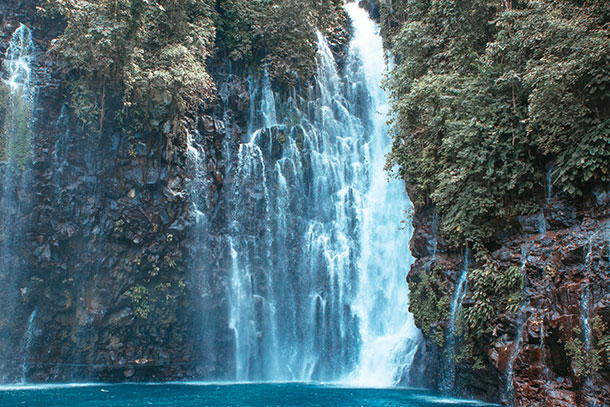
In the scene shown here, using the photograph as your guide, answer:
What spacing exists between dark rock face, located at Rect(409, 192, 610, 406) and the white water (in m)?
5.99

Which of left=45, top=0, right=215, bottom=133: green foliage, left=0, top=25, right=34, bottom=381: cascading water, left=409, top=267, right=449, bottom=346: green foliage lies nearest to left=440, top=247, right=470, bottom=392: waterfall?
left=409, top=267, right=449, bottom=346: green foliage

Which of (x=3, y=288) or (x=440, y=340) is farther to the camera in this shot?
(x=3, y=288)

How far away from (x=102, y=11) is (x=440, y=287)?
1544 centimetres

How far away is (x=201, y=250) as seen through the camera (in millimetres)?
19250

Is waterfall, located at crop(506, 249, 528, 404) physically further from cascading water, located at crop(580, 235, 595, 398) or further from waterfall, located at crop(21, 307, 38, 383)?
waterfall, located at crop(21, 307, 38, 383)

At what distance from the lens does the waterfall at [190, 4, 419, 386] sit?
18719 mm

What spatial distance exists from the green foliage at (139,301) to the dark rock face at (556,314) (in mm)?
11936

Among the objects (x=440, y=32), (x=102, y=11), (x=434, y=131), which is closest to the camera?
(x=434, y=131)

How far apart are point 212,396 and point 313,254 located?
25.5 feet

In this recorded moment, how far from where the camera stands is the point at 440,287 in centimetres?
1385

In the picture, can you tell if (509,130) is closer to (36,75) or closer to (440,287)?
(440,287)

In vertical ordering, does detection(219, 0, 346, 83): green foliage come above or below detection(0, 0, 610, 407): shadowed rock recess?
above

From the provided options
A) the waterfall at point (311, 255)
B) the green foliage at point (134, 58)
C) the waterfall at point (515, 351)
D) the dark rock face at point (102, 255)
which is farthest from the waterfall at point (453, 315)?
the green foliage at point (134, 58)

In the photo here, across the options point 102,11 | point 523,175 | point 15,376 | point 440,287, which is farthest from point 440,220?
point 15,376
